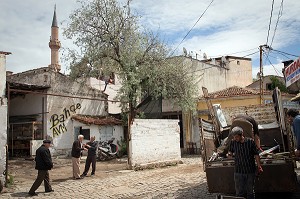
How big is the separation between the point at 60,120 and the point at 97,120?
8.64 feet

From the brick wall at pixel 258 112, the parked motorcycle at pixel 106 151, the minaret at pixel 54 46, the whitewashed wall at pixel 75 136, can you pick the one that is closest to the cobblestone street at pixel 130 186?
the brick wall at pixel 258 112

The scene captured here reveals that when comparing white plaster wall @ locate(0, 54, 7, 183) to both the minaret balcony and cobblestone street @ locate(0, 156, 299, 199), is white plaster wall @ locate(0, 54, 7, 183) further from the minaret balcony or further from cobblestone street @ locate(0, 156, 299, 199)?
the minaret balcony

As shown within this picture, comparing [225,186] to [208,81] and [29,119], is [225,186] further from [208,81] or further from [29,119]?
[208,81]

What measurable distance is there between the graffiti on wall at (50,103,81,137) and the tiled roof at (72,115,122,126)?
0.56 m

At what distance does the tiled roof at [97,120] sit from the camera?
21.8 meters

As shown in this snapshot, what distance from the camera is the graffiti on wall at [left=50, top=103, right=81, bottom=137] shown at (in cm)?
2153

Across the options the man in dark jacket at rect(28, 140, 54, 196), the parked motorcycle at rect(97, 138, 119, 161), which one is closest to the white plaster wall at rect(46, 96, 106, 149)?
the parked motorcycle at rect(97, 138, 119, 161)

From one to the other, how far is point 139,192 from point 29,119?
15.4 metres

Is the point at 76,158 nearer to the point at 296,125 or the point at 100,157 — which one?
the point at 100,157

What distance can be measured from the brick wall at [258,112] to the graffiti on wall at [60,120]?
14.6 meters

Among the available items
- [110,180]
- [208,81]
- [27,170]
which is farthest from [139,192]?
[208,81]

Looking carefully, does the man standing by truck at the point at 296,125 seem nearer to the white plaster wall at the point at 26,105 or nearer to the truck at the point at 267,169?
the truck at the point at 267,169

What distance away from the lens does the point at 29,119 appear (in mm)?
21984

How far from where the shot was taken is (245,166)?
5.69 meters
